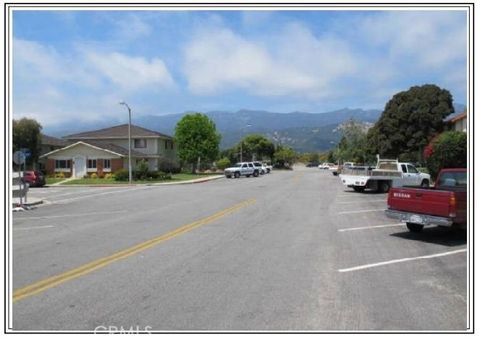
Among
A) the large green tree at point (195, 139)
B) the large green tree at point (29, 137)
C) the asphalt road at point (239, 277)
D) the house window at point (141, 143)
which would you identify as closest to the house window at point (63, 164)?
the large green tree at point (29, 137)

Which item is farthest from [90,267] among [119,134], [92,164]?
[119,134]

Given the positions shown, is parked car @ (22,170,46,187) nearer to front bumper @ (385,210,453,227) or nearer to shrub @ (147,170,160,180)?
shrub @ (147,170,160,180)

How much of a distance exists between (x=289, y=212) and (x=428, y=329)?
1277 centimetres

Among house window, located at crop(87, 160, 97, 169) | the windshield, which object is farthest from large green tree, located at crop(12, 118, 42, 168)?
the windshield

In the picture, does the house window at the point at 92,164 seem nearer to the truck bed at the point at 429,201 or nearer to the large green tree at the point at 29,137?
the large green tree at the point at 29,137

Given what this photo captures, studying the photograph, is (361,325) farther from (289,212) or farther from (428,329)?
(289,212)

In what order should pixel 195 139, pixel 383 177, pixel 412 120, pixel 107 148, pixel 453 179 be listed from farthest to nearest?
1. pixel 195 139
2. pixel 412 120
3. pixel 107 148
4. pixel 383 177
5. pixel 453 179

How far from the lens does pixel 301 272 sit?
28.5 ft

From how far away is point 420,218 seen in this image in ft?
40.1

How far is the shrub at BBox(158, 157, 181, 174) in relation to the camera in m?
67.2

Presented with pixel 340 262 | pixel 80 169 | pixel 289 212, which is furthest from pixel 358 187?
pixel 80 169

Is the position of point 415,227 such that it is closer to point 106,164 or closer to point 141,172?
point 141,172

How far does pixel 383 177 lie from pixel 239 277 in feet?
77.0

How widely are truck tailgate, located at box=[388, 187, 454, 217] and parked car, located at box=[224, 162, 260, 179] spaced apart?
48.2 metres
